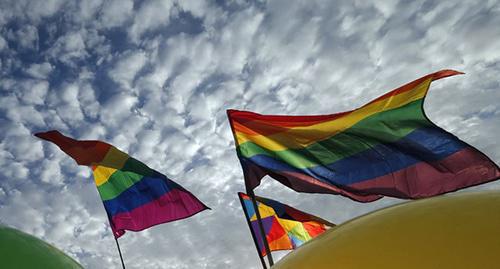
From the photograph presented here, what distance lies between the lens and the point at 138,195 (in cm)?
887

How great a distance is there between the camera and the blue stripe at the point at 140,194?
28.6 feet

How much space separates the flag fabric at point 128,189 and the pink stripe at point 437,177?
3.67 meters

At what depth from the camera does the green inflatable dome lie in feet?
17.5

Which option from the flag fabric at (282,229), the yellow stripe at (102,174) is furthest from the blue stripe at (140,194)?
the flag fabric at (282,229)

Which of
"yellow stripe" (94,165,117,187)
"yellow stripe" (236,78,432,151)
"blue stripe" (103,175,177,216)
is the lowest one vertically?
"yellow stripe" (236,78,432,151)

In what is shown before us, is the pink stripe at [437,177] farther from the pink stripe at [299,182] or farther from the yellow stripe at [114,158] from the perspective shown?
the yellow stripe at [114,158]

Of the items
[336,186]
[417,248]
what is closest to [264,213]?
[336,186]

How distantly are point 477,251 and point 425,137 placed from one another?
13.7ft

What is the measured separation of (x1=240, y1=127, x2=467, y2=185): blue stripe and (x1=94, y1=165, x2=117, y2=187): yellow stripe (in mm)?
3738

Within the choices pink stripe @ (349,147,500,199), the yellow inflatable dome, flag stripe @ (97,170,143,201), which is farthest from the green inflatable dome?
pink stripe @ (349,147,500,199)

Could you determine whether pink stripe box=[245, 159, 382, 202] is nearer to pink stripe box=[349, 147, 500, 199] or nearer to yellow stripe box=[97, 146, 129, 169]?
pink stripe box=[349, 147, 500, 199]

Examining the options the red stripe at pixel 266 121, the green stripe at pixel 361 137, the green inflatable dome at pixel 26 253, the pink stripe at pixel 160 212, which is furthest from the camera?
the pink stripe at pixel 160 212

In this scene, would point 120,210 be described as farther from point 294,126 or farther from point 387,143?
point 387,143

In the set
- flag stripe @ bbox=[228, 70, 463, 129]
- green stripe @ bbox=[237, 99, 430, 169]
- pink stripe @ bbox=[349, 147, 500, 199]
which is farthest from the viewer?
flag stripe @ bbox=[228, 70, 463, 129]
